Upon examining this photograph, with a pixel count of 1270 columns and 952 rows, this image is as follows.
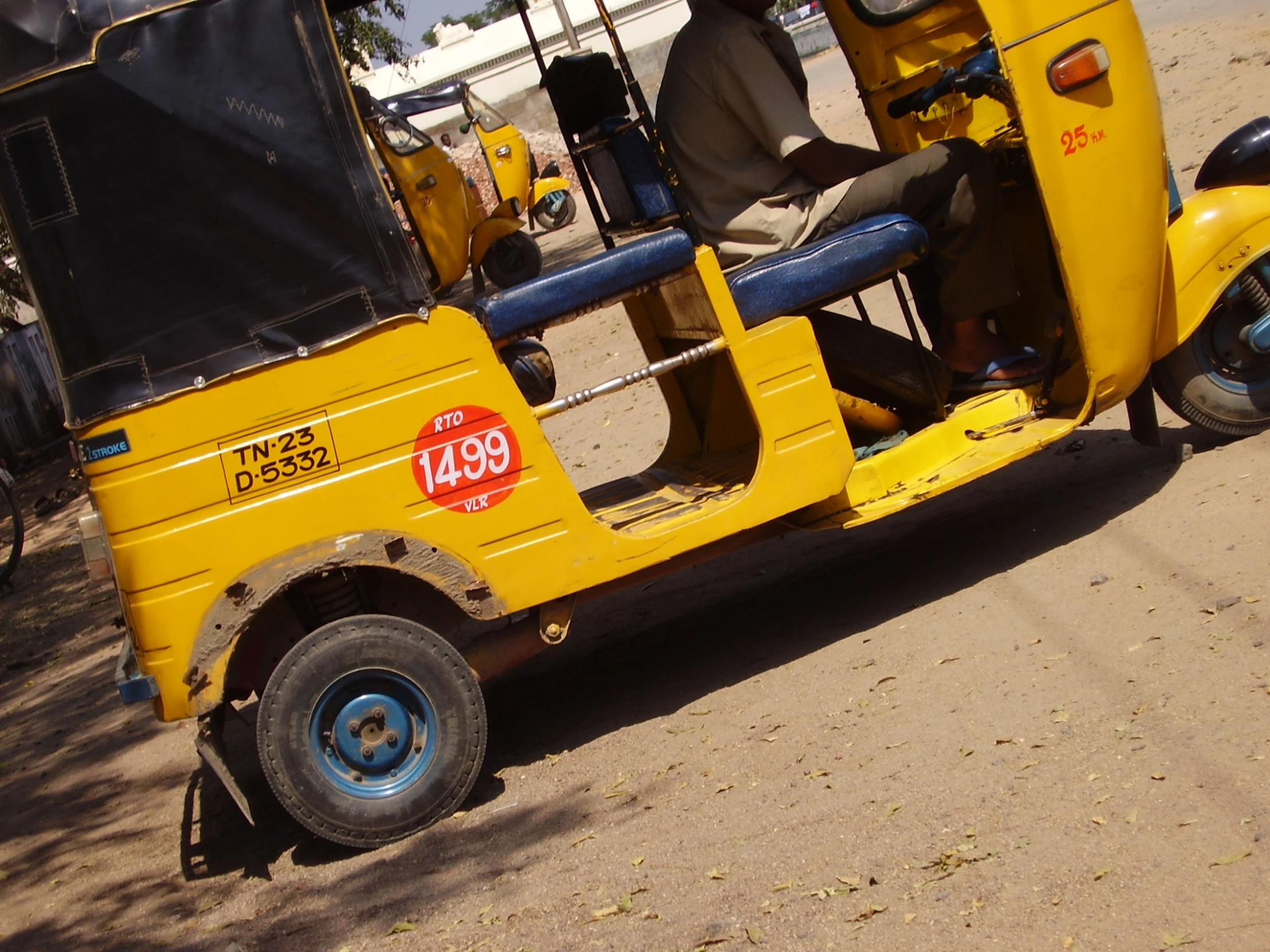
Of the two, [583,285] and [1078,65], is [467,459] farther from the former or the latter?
[1078,65]

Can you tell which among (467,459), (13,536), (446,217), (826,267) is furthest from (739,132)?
(13,536)

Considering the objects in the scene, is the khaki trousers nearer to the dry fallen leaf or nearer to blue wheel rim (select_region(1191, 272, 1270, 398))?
blue wheel rim (select_region(1191, 272, 1270, 398))

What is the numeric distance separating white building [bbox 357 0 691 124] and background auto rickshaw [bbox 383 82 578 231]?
6.62 meters

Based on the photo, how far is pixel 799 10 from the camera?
38.6m

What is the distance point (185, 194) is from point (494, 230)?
5.52 meters

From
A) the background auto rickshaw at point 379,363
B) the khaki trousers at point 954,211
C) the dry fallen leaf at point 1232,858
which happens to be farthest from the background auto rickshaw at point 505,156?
the dry fallen leaf at point 1232,858

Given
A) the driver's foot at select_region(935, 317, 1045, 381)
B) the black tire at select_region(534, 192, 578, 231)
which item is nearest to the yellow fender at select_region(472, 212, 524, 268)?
the black tire at select_region(534, 192, 578, 231)

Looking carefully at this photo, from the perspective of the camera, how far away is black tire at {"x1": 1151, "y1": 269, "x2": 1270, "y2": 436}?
5.05m

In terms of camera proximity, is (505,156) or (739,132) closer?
(739,132)

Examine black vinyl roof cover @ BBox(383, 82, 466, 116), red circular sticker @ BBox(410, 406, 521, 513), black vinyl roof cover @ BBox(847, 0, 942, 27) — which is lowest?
red circular sticker @ BBox(410, 406, 521, 513)

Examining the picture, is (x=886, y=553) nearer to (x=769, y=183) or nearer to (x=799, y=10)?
(x=769, y=183)

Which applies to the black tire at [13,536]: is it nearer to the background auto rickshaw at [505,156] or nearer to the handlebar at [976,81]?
the background auto rickshaw at [505,156]

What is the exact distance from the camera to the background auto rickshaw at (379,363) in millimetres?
3664

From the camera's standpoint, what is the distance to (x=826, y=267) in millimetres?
4391
